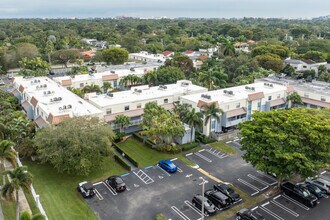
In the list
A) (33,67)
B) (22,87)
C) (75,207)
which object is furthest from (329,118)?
(33,67)

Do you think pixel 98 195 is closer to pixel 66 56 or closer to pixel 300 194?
pixel 300 194

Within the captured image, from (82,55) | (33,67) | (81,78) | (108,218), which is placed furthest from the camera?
(82,55)

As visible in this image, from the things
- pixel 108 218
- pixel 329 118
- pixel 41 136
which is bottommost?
pixel 108 218

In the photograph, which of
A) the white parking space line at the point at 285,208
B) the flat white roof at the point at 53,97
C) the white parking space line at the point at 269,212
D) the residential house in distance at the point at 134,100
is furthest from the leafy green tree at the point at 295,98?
the flat white roof at the point at 53,97

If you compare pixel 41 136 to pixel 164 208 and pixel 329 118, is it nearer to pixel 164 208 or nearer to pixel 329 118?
pixel 164 208

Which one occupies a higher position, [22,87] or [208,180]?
[22,87]

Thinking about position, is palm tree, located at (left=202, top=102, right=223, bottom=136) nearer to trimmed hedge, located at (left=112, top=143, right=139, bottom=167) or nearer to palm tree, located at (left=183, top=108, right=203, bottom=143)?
palm tree, located at (left=183, top=108, right=203, bottom=143)

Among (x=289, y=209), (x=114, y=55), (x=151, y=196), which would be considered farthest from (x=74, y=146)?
(x=114, y=55)
